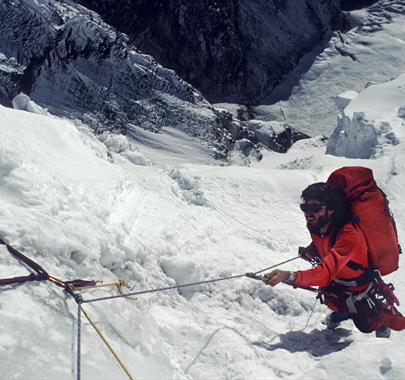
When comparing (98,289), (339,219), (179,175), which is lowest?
(179,175)

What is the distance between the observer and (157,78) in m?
21.7

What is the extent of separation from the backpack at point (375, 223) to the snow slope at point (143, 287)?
63cm

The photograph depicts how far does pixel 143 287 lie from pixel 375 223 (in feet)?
5.99

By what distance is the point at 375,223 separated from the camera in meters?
3.89

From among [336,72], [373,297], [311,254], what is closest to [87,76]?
[311,254]

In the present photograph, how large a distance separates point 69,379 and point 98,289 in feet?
2.66

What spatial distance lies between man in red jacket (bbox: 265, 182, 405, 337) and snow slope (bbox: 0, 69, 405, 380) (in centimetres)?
22

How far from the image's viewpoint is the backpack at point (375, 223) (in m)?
3.86

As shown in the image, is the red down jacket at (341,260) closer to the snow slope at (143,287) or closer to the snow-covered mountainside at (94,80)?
the snow slope at (143,287)

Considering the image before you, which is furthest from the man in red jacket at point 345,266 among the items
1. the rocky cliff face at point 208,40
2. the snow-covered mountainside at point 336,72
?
the rocky cliff face at point 208,40

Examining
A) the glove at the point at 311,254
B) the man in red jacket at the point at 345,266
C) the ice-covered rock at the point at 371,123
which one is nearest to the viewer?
the man in red jacket at the point at 345,266

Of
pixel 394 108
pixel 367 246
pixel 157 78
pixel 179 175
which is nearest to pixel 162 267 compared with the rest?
pixel 367 246

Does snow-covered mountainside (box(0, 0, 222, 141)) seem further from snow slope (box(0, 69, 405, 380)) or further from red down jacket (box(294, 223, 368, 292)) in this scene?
red down jacket (box(294, 223, 368, 292))

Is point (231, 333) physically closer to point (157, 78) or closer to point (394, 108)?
point (394, 108)
